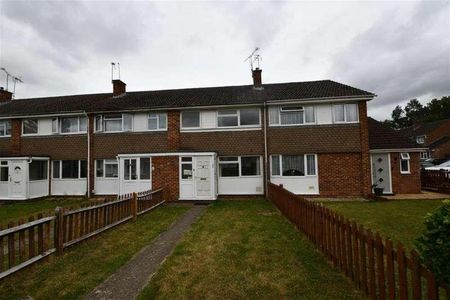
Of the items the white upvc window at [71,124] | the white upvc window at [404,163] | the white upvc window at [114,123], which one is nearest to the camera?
the white upvc window at [404,163]

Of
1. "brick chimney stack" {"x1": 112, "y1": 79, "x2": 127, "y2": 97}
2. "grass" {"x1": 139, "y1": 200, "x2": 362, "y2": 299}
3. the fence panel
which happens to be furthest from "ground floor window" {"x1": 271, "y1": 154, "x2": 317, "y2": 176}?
"brick chimney stack" {"x1": 112, "y1": 79, "x2": 127, "y2": 97}

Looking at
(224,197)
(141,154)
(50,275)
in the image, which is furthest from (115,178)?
(50,275)

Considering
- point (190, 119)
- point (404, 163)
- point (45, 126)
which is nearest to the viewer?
point (404, 163)

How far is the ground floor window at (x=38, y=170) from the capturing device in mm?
16131

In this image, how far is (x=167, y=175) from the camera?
14391 mm

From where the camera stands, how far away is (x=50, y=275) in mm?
4953

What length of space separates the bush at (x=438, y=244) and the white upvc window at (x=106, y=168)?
15.6 meters

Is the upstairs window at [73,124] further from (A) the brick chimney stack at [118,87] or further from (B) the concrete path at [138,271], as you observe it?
(B) the concrete path at [138,271]

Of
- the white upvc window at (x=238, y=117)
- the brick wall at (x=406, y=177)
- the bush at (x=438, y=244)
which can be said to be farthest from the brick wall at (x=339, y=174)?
the bush at (x=438, y=244)

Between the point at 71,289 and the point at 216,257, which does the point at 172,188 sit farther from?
the point at 71,289

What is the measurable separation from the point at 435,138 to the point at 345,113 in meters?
45.7

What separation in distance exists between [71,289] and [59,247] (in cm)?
200

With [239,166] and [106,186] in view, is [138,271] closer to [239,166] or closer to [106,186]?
[239,166]

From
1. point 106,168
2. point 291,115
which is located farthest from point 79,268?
point 291,115
